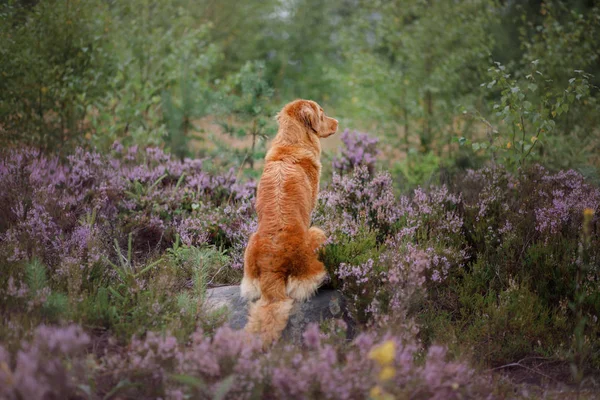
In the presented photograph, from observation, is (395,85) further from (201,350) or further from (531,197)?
(201,350)

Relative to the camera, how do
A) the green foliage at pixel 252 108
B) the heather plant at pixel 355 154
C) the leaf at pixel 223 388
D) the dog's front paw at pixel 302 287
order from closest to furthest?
the leaf at pixel 223 388
the dog's front paw at pixel 302 287
the heather plant at pixel 355 154
the green foliage at pixel 252 108

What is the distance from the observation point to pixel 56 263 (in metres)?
4.07

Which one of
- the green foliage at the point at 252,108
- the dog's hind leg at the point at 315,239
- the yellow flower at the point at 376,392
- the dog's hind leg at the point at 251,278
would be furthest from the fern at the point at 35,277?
the green foliage at the point at 252,108

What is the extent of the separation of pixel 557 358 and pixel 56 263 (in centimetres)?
380

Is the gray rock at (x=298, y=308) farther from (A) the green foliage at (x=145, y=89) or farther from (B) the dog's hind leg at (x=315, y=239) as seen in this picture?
(A) the green foliage at (x=145, y=89)

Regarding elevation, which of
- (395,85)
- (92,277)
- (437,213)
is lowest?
(92,277)

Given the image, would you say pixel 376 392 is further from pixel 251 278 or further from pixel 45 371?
pixel 251 278

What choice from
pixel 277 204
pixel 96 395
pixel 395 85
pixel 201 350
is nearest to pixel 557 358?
pixel 277 204

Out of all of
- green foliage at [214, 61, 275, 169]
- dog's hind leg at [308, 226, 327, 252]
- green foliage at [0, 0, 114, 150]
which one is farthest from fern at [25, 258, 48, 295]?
green foliage at [214, 61, 275, 169]

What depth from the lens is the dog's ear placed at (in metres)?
4.52

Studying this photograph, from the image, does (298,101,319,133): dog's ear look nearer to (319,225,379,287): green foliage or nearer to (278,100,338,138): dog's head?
(278,100,338,138): dog's head

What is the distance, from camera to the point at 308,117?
453cm

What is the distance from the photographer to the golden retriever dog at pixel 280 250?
355cm

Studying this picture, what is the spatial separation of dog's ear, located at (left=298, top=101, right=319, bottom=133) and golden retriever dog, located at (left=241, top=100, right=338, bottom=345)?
1.37 feet
